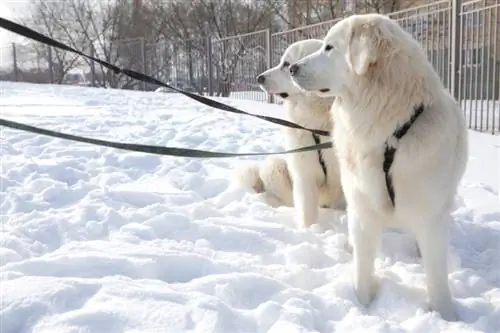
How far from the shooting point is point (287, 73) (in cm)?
354

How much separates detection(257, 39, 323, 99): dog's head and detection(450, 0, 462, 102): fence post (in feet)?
14.6

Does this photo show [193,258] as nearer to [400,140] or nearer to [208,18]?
[400,140]

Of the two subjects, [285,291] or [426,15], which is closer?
[285,291]

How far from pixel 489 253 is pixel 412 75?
1317 millimetres

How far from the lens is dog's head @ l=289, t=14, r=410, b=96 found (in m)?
2.13

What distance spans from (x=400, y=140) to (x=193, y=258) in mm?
1244

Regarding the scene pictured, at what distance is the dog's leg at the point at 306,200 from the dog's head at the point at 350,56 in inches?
39.5

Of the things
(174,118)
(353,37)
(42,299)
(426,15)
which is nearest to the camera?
(42,299)

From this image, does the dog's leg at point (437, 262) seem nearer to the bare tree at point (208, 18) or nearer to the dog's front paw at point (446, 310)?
the dog's front paw at point (446, 310)

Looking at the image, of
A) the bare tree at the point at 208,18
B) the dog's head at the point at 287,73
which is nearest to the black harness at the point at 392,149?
the dog's head at the point at 287,73

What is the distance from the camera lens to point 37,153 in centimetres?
529

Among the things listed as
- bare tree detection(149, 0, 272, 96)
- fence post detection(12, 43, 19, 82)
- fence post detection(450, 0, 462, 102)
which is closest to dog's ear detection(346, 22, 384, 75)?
fence post detection(450, 0, 462, 102)

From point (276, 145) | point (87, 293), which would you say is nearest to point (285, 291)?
point (87, 293)

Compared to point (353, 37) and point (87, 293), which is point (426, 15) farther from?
point (87, 293)
